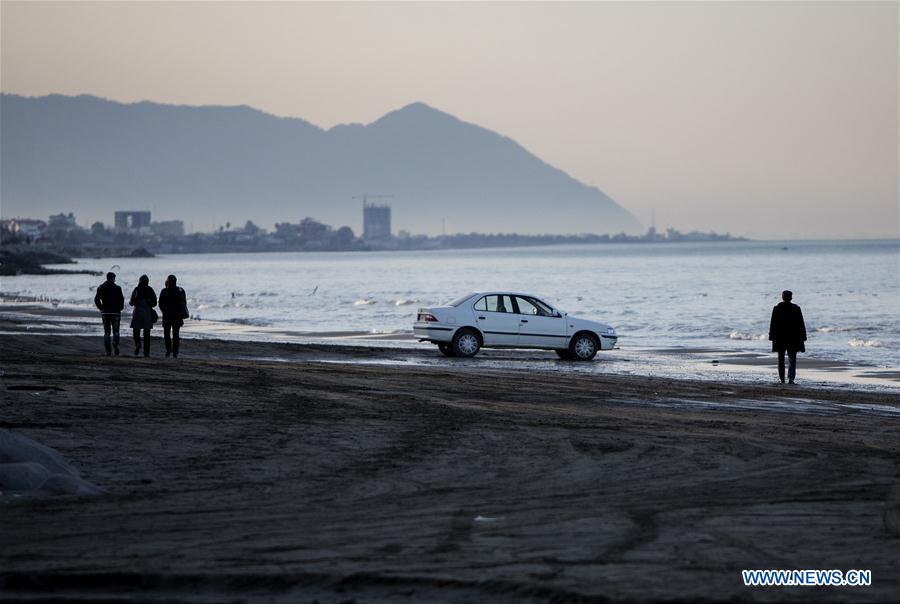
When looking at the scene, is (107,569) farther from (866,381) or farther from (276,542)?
(866,381)

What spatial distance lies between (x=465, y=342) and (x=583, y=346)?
273 centimetres

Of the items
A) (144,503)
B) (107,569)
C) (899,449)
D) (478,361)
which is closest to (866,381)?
(478,361)

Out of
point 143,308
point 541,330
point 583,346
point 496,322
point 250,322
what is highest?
point 143,308

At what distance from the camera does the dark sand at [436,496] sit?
717 cm

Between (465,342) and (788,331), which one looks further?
(465,342)

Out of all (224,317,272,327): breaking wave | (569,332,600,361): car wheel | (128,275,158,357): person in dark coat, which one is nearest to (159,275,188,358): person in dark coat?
(128,275,158,357): person in dark coat

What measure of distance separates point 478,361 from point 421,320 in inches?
73.6

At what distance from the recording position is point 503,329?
28031 millimetres

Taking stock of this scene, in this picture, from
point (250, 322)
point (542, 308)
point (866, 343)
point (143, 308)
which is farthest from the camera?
point (250, 322)

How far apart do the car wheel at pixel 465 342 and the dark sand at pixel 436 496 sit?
9529mm

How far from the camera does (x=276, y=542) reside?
808 cm

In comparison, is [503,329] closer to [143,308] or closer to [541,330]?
[541,330]

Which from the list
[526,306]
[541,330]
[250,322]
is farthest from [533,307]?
[250,322]

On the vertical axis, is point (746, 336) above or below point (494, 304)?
below
